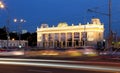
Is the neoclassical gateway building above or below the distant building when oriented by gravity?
above

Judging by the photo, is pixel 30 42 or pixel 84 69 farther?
pixel 30 42

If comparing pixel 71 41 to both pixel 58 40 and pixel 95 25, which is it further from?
pixel 95 25

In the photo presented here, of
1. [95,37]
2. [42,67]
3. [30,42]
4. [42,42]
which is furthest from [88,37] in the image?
[42,67]

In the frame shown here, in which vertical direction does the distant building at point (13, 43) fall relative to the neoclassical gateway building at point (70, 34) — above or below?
below

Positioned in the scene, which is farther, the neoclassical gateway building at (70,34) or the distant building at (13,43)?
the distant building at (13,43)

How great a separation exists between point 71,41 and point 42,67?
13597 centimetres

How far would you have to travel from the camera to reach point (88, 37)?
151 metres

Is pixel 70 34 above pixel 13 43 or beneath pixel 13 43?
above

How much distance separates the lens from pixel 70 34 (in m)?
163

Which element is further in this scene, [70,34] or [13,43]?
[13,43]

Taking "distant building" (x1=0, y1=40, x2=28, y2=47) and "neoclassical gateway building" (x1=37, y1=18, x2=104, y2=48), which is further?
"distant building" (x1=0, y1=40, x2=28, y2=47)

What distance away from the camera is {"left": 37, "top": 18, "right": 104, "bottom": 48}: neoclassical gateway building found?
150m

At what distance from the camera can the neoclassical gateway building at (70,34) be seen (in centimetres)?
14975

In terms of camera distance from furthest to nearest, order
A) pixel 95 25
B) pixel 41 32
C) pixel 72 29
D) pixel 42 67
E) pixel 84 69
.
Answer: pixel 41 32 → pixel 72 29 → pixel 95 25 → pixel 42 67 → pixel 84 69
